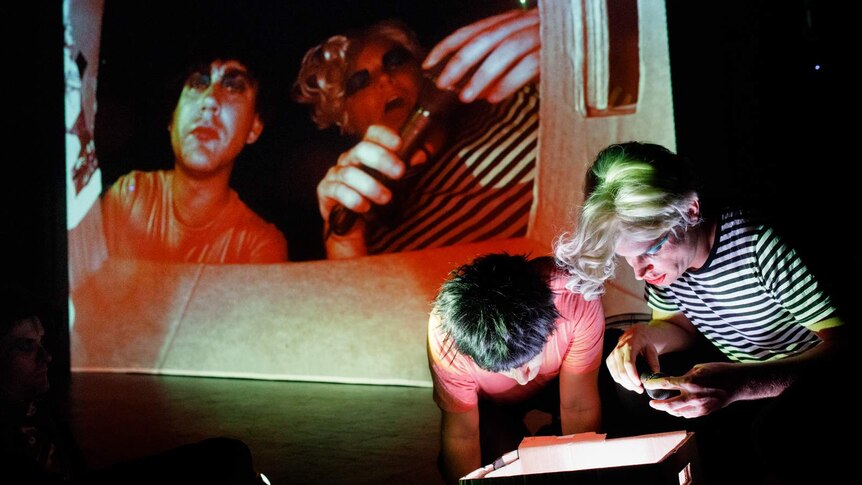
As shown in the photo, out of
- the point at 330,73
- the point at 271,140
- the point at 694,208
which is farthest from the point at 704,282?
the point at 271,140

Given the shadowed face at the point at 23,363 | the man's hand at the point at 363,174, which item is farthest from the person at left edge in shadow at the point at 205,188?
the shadowed face at the point at 23,363

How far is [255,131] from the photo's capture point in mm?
4535

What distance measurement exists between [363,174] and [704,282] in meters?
2.71

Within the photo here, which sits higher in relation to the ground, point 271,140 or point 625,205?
point 271,140

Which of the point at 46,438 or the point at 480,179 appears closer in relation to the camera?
the point at 46,438

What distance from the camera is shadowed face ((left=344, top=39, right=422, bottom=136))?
13.4 ft

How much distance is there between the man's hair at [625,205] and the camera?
61.8 inches

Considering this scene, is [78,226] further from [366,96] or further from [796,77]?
[796,77]

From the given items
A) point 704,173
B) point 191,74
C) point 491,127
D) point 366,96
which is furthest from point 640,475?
point 191,74

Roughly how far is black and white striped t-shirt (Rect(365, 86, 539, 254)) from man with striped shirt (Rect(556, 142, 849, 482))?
207 cm

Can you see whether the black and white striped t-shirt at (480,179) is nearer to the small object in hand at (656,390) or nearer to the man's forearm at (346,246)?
the man's forearm at (346,246)

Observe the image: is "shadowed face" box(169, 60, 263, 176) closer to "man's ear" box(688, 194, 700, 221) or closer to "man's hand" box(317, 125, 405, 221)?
"man's hand" box(317, 125, 405, 221)

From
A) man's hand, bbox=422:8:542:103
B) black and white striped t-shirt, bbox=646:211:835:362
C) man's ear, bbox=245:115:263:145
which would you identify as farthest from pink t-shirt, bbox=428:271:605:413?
man's ear, bbox=245:115:263:145

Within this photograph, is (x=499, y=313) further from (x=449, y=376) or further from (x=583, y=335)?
(x=583, y=335)
